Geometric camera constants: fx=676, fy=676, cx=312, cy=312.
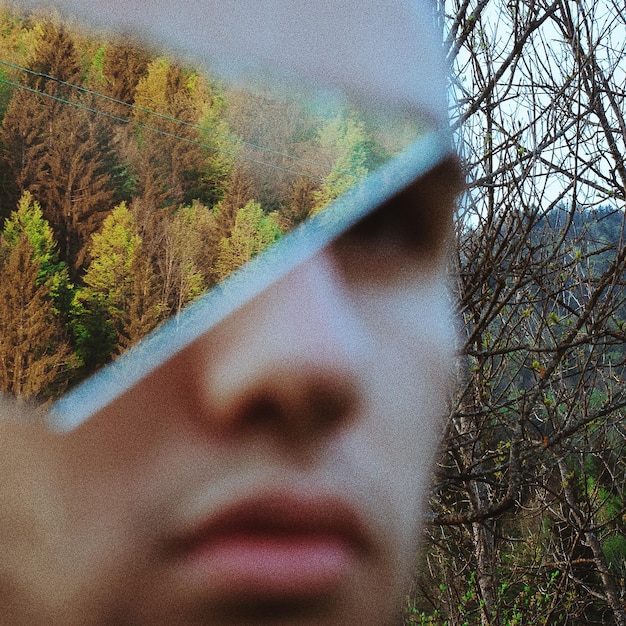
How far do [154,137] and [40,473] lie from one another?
0.19 m

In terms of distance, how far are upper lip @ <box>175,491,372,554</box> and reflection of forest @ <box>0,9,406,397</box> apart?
0.47ft

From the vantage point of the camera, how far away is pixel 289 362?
457 millimetres

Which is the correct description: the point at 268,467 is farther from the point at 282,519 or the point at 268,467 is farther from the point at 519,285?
the point at 519,285

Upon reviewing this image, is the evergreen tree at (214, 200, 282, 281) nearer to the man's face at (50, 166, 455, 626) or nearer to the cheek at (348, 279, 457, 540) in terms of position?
the man's face at (50, 166, 455, 626)

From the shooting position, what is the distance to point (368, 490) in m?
0.52

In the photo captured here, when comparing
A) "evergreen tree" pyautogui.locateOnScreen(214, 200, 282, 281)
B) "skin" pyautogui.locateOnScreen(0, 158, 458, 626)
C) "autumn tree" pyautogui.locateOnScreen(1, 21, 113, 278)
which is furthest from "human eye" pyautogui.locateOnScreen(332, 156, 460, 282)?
"autumn tree" pyautogui.locateOnScreen(1, 21, 113, 278)

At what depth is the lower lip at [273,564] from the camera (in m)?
0.43

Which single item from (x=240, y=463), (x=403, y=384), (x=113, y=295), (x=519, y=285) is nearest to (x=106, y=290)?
(x=113, y=295)

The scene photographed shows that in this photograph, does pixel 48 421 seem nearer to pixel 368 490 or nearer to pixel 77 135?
pixel 77 135

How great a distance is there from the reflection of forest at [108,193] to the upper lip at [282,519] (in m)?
0.14

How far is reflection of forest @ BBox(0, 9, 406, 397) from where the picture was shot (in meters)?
0.33

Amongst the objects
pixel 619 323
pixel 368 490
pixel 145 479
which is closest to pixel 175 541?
pixel 145 479

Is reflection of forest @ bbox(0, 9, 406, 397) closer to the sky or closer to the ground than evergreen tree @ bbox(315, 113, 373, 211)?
closer to the ground

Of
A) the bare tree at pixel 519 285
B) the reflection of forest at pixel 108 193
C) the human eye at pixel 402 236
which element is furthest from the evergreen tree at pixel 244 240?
the bare tree at pixel 519 285
